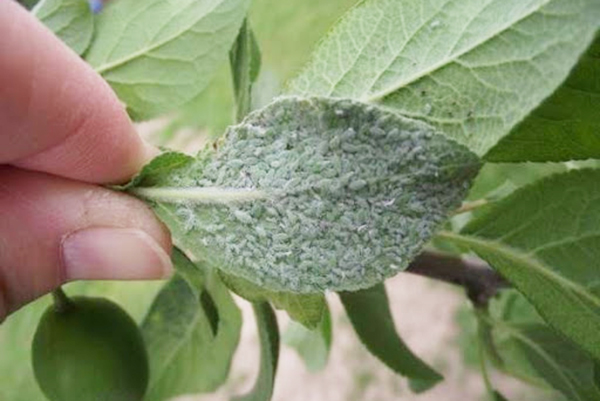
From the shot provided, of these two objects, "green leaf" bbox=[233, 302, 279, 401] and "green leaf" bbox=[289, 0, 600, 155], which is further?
"green leaf" bbox=[233, 302, 279, 401]

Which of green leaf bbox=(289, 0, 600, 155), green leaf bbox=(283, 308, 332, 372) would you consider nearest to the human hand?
green leaf bbox=(289, 0, 600, 155)

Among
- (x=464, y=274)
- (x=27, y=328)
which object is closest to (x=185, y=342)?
(x=464, y=274)

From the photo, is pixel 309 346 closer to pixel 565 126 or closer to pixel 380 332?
pixel 380 332

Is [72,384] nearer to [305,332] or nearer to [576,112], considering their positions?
[576,112]

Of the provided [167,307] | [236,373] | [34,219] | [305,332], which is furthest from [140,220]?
[236,373]

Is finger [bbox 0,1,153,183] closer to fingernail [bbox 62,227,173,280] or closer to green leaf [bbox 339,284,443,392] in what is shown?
fingernail [bbox 62,227,173,280]

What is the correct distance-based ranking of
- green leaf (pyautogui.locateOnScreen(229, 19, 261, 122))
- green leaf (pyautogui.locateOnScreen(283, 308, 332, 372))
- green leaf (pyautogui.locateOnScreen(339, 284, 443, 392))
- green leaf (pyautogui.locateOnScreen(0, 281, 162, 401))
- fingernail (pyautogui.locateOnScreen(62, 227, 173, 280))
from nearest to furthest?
fingernail (pyautogui.locateOnScreen(62, 227, 173, 280)) < green leaf (pyautogui.locateOnScreen(229, 19, 261, 122)) < green leaf (pyautogui.locateOnScreen(339, 284, 443, 392)) < green leaf (pyautogui.locateOnScreen(283, 308, 332, 372)) < green leaf (pyautogui.locateOnScreen(0, 281, 162, 401))
